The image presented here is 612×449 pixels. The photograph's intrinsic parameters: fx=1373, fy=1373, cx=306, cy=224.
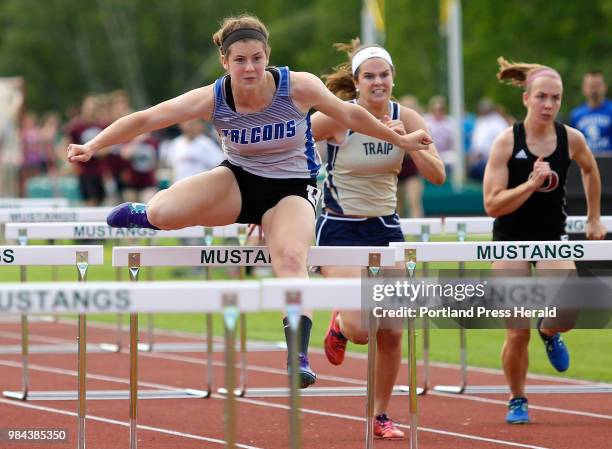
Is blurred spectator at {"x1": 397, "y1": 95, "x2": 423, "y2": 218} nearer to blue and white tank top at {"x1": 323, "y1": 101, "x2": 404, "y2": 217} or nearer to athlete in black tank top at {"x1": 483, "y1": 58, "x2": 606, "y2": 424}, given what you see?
athlete in black tank top at {"x1": 483, "y1": 58, "x2": 606, "y2": 424}

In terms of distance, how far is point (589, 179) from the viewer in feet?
26.9

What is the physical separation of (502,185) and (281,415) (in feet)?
6.36

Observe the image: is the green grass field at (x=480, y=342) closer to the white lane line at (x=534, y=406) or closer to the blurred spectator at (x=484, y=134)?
the white lane line at (x=534, y=406)

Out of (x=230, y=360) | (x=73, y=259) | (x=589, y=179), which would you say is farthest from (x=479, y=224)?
(x=230, y=360)

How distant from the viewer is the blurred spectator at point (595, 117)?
15539 mm

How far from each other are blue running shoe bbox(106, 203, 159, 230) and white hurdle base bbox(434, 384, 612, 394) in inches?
124

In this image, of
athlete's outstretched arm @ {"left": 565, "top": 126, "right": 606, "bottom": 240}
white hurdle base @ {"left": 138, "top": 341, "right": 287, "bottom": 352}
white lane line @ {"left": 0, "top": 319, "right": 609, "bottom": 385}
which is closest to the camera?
athlete's outstretched arm @ {"left": 565, "top": 126, "right": 606, "bottom": 240}

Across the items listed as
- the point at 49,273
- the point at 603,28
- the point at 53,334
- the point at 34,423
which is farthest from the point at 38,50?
the point at 34,423

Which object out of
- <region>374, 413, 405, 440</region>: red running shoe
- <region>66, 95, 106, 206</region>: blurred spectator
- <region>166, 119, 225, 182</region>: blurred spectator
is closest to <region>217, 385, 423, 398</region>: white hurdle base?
<region>374, 413, 405, 440</region>: red running shoe

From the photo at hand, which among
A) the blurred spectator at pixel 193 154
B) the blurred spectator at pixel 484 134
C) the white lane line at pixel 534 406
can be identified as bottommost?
the white lane line at pixel 534 406

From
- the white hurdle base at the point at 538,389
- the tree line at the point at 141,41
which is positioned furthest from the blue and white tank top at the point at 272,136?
the tree line at the point at 141,41

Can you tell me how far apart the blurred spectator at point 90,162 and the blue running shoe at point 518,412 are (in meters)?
12.9

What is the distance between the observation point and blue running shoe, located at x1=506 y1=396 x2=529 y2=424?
26.2 ft

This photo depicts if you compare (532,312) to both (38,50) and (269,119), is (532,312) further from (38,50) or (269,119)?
(38,50)
